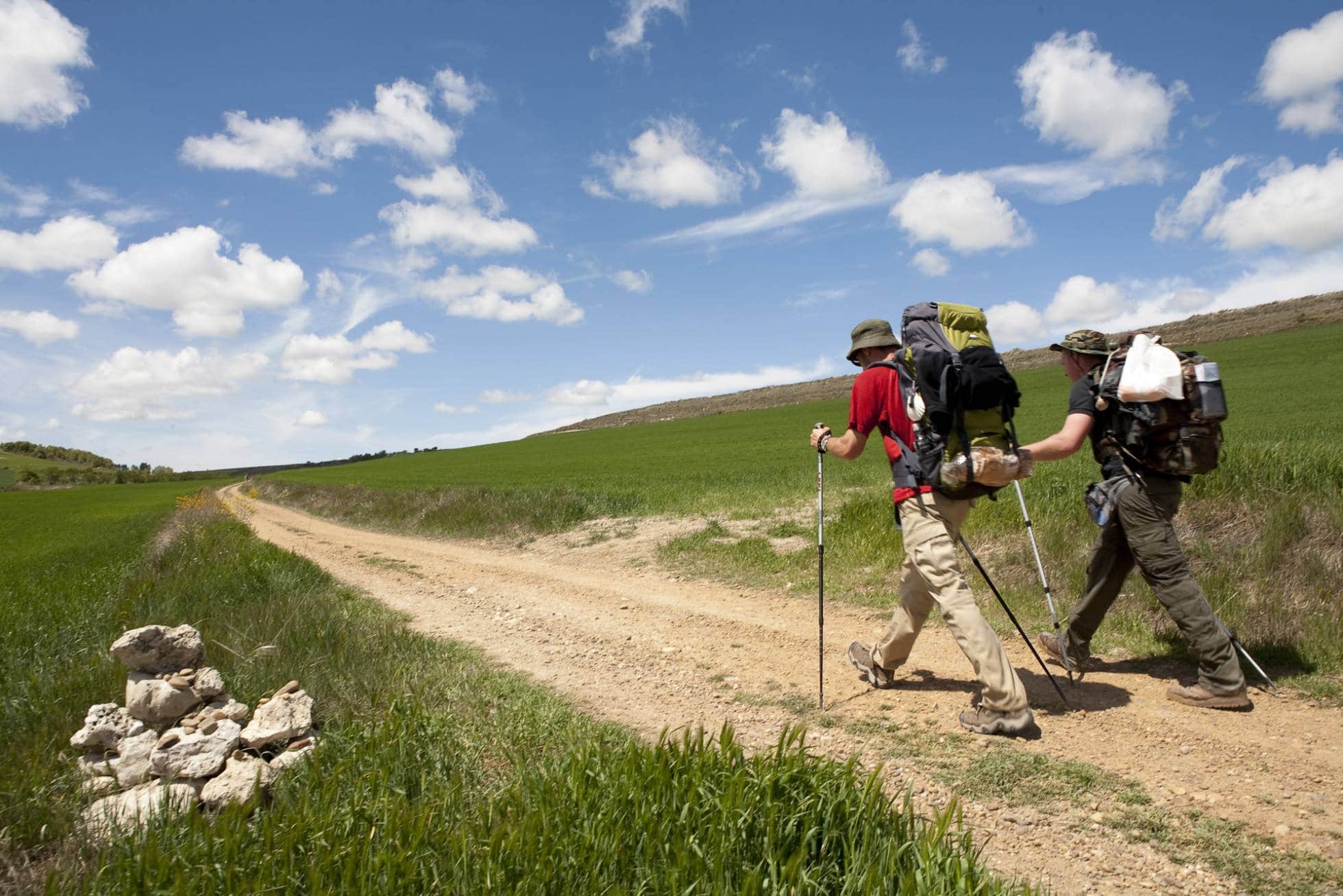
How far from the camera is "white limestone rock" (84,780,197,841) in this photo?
3186 millimetres

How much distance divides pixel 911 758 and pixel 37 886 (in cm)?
408

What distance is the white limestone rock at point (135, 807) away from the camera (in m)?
3.19

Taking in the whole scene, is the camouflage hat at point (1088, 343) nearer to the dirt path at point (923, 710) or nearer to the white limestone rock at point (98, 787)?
the dirt path at point (923, 710)

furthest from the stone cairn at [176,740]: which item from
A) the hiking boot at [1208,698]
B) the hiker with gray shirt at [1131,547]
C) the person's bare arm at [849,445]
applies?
the hiking boot at [1208,698]

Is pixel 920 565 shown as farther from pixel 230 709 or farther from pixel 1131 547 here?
pixel 230 709

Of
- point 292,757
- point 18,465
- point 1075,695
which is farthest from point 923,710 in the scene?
point 18,465

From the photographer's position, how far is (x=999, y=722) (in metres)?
4.45

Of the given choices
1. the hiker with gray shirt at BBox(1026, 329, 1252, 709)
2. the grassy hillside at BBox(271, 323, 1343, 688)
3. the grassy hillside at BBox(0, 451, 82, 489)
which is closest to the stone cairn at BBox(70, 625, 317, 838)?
the hiker with gray shirt at BBox(1026, 329, 1252, 709)

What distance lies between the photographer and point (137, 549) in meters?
16.3

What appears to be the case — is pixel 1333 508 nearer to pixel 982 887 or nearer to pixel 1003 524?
pixel 1003 524

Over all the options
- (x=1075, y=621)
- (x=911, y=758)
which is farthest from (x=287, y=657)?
(x=1075, y=621)

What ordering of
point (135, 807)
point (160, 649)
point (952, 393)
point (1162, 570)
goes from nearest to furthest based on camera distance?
point (135, 807)
point (952, 393)
point (160, 649)
point (1162, 570)

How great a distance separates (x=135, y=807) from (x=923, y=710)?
4.44 meters

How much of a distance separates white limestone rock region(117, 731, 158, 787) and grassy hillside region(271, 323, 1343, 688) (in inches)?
252
